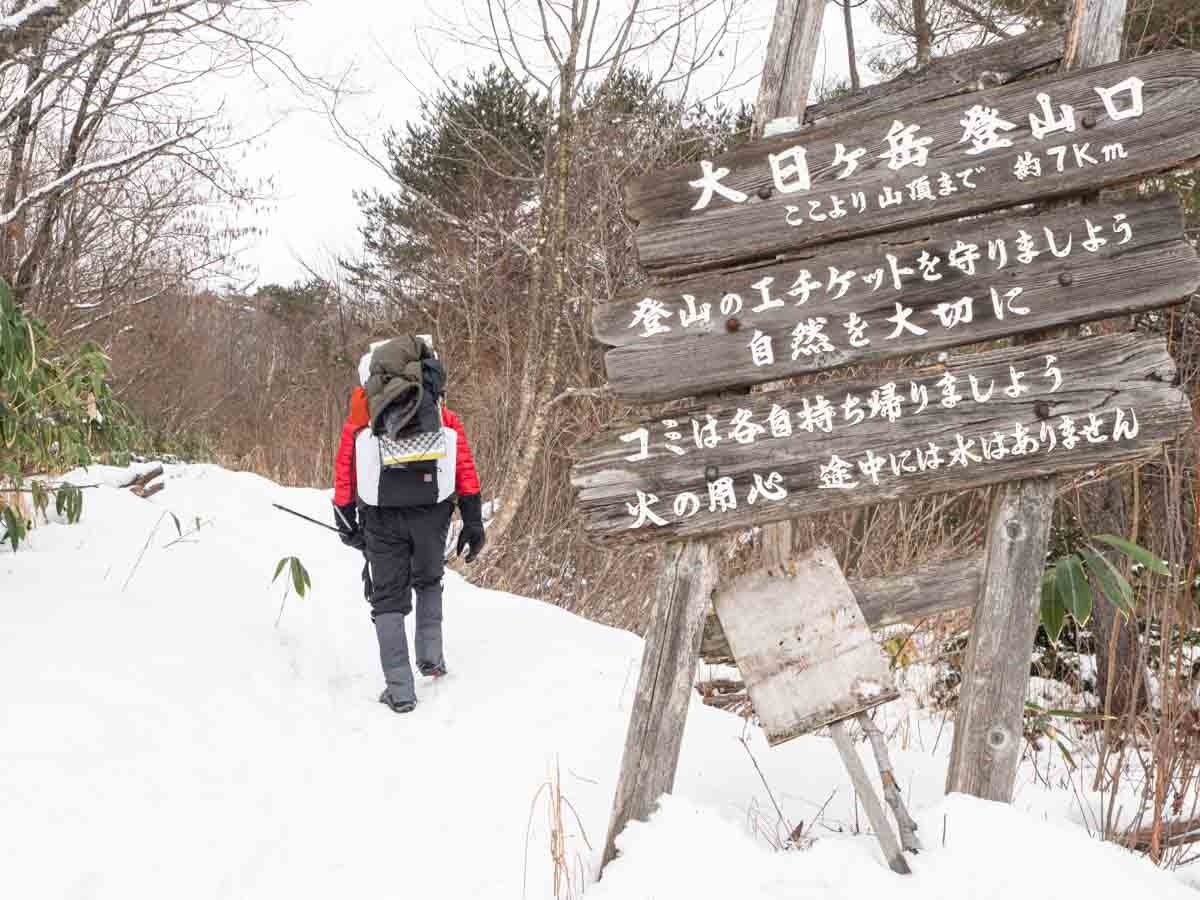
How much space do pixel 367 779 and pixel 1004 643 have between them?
7.44 ft

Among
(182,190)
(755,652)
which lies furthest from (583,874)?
(182,190)

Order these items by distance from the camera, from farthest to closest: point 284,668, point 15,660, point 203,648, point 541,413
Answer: point 541,413, point 284,668, point 203,648, point 15,660

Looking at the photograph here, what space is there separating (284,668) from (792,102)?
3.33m

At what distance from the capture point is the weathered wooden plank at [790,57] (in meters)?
2.41

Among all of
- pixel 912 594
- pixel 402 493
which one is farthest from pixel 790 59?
pixel 402 493

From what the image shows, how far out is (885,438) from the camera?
7.56 feet

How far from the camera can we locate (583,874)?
2.46m

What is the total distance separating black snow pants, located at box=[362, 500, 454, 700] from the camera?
13.0 feet

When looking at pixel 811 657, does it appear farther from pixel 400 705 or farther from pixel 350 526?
pixel 350 526

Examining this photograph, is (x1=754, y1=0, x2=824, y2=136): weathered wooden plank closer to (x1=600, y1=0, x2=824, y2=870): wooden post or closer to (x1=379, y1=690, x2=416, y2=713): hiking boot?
(x1=600, y1=0, x2=824, y2=870): wooden post

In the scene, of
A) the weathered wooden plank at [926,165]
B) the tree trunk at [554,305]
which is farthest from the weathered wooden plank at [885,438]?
the tree trunk at [554,305]

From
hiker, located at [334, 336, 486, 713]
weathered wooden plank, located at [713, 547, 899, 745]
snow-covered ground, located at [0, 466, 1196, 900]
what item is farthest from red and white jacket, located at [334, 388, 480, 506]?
weathered wooden plank, located at [713, 547, 899, 745]

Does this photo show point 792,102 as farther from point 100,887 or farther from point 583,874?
point 100,887

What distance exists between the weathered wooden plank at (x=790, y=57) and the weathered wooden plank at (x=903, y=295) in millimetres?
454
